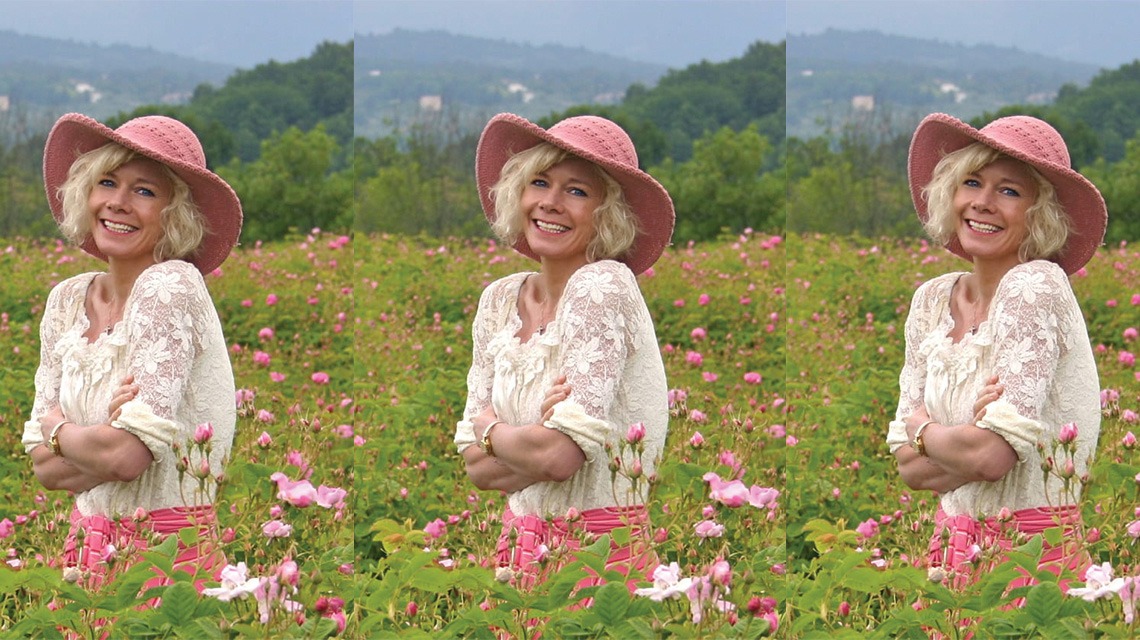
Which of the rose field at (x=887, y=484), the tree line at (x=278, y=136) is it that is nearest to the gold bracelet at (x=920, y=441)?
the rose field at (x=887, y=484)

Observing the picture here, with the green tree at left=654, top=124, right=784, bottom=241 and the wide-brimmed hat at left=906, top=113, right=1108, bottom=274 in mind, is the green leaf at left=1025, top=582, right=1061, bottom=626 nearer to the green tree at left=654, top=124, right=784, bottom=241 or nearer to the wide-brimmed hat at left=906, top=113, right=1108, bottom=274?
the wide-brimmed hat at left=906, top=113, right=1108, bottom=274

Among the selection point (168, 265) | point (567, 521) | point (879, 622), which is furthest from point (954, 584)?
point (168, 265)

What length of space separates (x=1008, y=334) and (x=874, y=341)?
2024mm

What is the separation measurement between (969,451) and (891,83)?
8.70 feet

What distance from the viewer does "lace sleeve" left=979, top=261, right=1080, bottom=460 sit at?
2.97 metres

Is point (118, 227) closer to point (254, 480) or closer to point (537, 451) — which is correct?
point (254, 480)

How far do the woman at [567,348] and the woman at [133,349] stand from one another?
68 centimetres

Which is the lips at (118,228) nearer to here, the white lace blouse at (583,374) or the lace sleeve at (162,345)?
the lace sleeve at (162,345)

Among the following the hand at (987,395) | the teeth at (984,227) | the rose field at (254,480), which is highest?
the teeth at (984,227)

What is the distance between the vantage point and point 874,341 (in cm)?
504

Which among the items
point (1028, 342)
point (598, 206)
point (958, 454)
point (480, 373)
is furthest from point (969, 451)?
point (480, 373)

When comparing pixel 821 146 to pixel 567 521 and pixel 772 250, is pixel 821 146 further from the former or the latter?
pixel 567 521

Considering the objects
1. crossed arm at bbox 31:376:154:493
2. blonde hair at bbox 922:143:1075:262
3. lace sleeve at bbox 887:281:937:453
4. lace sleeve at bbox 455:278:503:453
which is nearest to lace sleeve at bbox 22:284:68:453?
crossed arm at bbox 31:376:154:493

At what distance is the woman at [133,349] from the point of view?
3.23 metres
